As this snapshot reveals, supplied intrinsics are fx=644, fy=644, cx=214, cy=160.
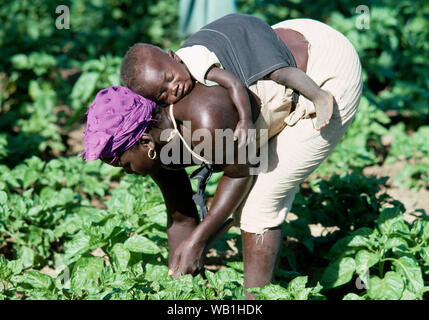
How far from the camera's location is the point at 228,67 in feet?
8.13

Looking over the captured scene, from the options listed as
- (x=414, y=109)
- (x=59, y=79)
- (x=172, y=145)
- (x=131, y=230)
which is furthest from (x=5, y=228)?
(x=414, y=109)

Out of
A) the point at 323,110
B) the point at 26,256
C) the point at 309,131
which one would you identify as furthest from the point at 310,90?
the point at 26,256

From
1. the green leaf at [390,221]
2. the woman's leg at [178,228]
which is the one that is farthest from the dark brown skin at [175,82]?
the green leaf at [390,221]

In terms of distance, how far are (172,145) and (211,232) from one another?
1.31 feet

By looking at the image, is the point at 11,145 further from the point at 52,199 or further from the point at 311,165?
the point at 311,165

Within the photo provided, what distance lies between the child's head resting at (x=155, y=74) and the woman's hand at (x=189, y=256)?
1.99 feet

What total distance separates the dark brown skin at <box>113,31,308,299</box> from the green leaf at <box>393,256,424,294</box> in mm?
628

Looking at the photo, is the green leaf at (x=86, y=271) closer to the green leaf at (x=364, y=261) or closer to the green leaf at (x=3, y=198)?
the green leaf at (x=3, y=198)

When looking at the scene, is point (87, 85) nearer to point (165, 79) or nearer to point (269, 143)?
point (269, 143)

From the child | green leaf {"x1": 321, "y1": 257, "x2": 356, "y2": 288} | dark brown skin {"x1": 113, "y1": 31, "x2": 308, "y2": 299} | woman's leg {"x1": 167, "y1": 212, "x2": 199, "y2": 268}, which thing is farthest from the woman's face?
green leaf {"x1": 321, "y1": 257, "x2": 356, "y2": 288}

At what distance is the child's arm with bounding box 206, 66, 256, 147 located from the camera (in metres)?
2.37

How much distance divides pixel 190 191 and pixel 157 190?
0.77 meters

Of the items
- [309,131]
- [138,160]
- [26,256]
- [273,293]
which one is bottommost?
[26,256]

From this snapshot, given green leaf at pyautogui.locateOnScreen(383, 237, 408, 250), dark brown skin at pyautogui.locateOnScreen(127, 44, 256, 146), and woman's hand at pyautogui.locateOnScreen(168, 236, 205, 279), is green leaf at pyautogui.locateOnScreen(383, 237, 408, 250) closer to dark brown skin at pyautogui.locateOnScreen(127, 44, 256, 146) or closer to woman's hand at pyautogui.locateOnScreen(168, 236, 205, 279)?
woman's hand at pyautogui.locateOnScreen(168, 236, 205, 279)
